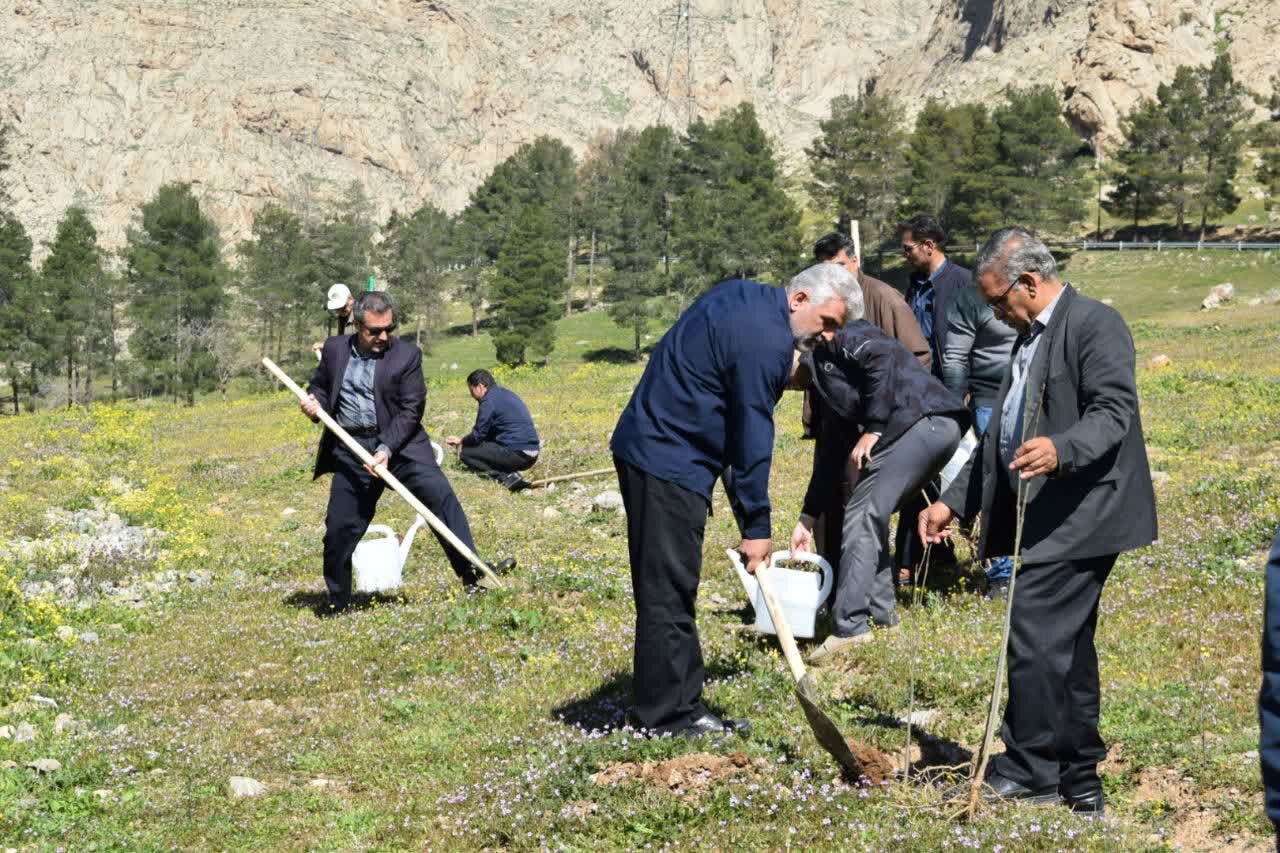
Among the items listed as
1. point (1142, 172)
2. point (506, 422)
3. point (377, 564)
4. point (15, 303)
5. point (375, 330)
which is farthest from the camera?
point (1142, 172)

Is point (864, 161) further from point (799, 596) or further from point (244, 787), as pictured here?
point (244, 787)

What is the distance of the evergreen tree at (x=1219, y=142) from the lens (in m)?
77.8

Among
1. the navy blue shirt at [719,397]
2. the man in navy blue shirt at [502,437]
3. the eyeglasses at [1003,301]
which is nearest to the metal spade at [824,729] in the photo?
the navy blue shirt at [719,397]

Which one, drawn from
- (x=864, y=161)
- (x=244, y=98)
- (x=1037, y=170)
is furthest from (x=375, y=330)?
(x=244, y=98)

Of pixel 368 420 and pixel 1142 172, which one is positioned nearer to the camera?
pixel 368 420

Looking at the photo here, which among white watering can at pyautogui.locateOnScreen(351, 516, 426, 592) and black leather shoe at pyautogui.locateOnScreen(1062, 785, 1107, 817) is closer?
black leather shoe at pyautogui.locateOnScreen(1062, 785, 1107, 817)

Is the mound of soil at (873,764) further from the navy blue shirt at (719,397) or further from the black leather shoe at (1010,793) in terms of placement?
the navy blue shirt at (719,397)

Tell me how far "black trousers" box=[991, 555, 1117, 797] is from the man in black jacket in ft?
8.63

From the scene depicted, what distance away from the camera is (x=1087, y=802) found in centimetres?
557

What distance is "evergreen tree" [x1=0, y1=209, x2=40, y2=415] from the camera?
6794 cm

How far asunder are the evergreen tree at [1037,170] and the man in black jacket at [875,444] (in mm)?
68335

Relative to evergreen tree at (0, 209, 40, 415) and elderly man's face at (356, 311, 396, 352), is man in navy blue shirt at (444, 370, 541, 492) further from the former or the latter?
evergreen tree at (0, 209, 40, 415)

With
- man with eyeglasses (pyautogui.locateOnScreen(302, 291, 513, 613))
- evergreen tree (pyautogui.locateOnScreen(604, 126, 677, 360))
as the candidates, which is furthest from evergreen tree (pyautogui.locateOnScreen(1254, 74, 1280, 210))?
man with eyeglasses (pyautogui.locateOnScreen(302, 291, 513, 613))

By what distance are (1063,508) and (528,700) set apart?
391 cm
